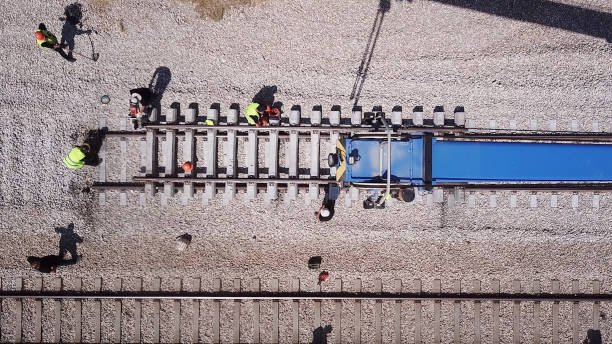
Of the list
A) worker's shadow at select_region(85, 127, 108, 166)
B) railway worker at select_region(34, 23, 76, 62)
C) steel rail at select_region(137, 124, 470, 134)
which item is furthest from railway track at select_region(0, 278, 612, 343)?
railway worker at select_region(34, 23, 76, 62)

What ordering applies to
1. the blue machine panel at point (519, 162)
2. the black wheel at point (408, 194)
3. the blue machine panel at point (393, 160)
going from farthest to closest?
the blue machine panel at point (519, 162) < the blue machine panel at point (393, 160) < the black wheel at point (408, 194)

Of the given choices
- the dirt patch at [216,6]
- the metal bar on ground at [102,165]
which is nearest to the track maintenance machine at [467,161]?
the dirt patch at [216,6]

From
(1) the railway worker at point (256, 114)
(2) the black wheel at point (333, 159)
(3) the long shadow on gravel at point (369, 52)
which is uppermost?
(3) the long shadow on gravel at point (369, 52)

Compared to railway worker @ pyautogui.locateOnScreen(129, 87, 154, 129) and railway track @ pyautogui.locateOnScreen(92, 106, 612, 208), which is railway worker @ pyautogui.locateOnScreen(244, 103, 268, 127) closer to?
railway track @ pyautogui.locateOnScreen(92, 106, 612, 208)

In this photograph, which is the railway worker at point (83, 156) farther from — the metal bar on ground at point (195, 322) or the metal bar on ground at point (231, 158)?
the metal bar on ground at point (195, 322)

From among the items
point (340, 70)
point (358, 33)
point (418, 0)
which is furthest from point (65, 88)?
point (418, 0)

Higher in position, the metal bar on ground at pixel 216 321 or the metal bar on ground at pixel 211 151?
the metal bar on ground at pixel 211 151
